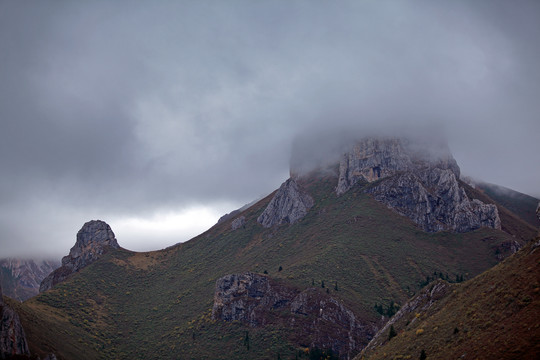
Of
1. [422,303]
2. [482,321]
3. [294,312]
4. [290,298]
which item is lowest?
[294,312]

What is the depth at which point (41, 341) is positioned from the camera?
101625 mm

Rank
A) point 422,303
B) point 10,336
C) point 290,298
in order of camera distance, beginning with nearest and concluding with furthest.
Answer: point 10,336
point 422,303
point 290,298

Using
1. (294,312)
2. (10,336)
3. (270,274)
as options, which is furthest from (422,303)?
(270,274)

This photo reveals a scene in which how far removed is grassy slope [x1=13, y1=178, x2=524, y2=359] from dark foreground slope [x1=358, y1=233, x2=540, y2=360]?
60236 millimetres

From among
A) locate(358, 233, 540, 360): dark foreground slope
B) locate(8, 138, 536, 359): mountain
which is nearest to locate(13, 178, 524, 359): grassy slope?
locate(8, 138, 536, 359): mountain

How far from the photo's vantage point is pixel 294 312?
142 metres

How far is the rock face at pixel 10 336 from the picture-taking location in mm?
76762

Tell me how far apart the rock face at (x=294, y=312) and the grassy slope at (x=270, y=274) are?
4478 millimetres

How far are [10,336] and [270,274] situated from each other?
101877mm

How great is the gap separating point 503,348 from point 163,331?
138 meters

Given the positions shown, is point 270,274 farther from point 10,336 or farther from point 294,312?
point 10,336

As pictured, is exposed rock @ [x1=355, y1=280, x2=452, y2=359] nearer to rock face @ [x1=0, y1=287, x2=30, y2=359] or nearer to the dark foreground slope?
the dark foreground slope

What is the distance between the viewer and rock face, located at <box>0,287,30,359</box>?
76.8m

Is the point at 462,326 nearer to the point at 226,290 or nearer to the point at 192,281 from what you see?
the point at 226,290
